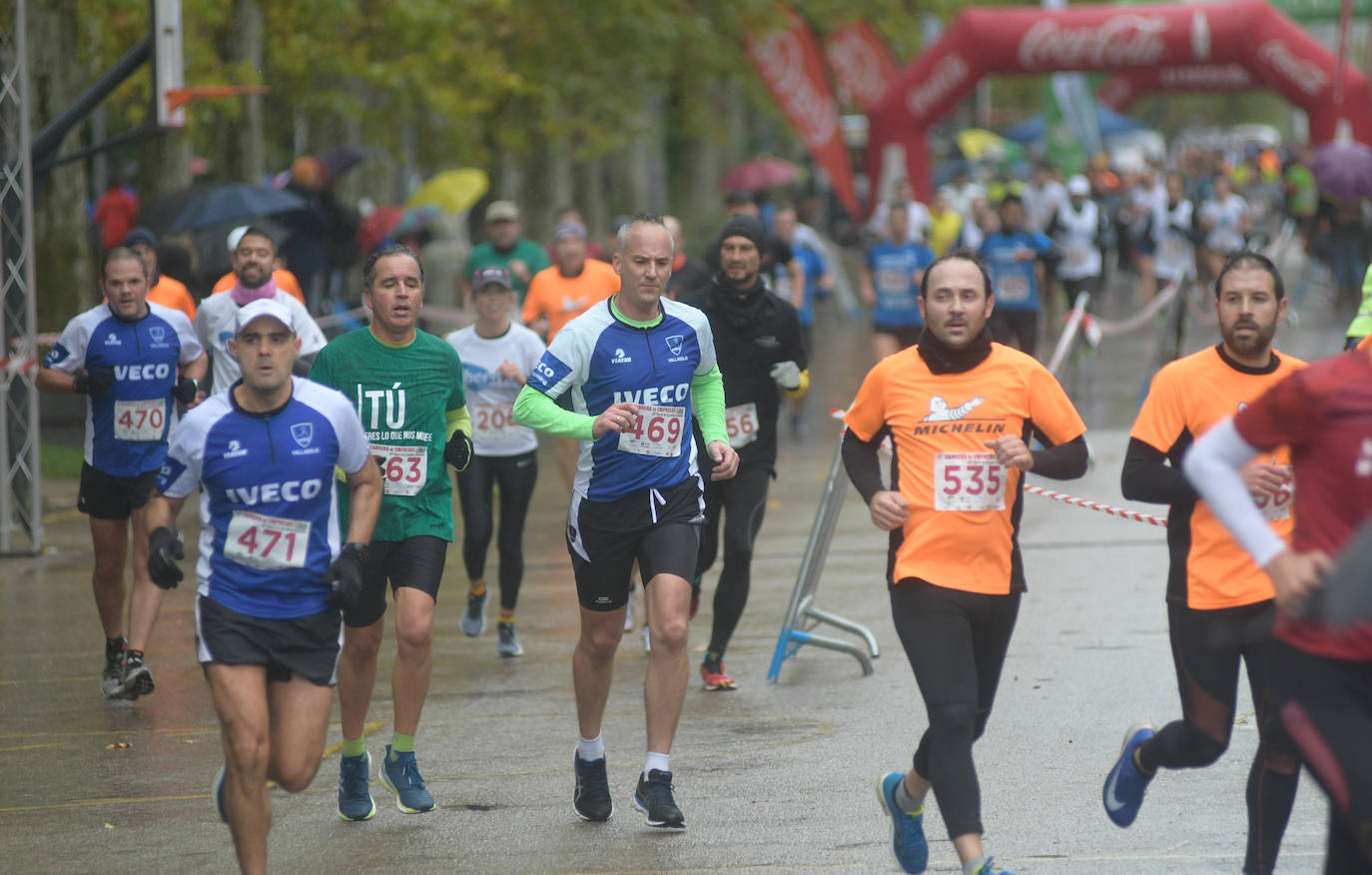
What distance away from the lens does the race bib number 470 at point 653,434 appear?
6.16 m

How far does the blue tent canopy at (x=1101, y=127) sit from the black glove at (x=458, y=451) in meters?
48.3

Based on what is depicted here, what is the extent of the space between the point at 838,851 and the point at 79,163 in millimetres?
14143

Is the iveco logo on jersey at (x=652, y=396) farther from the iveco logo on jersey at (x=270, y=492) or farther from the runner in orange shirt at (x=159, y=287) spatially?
the runner in orange shirt at (x=159, y=287)

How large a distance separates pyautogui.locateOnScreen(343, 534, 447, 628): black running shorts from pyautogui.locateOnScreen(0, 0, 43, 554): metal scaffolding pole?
627cm

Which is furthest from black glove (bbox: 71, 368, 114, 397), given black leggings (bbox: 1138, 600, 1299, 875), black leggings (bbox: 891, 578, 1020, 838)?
black leggings (bbox: 1138, 600, 1299, 875)

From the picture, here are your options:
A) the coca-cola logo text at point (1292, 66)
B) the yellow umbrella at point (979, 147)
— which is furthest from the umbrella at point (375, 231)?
the yellow umbrella at point (979, 147)

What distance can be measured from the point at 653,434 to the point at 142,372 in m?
3.20

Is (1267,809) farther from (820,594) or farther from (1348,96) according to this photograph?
(1348,96)

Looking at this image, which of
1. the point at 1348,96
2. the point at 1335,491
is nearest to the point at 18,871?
the point at 1335,491

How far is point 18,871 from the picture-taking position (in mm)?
5766

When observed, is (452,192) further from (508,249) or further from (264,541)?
(264,541)

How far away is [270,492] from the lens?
5.14 metres

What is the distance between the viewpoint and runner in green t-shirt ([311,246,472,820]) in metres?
6.25

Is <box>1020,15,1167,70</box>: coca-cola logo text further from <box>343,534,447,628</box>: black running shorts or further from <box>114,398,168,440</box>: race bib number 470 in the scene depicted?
<box>343,534,447,628</box>: black running shorts
